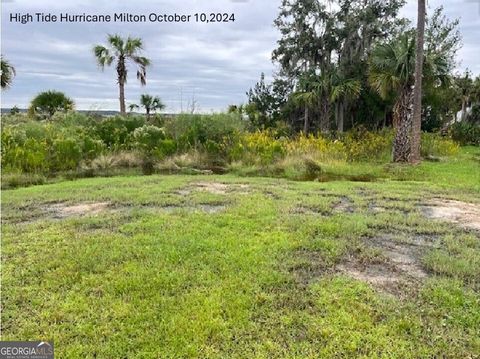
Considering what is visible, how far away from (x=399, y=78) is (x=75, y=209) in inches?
358

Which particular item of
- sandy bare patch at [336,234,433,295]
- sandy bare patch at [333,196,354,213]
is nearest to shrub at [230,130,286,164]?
sandy bare patch at [333,196,354,213]

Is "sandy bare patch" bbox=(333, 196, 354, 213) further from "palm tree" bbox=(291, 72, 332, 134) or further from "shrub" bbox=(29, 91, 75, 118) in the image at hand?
"shrub" bbox=(29, 91, 75, 118)

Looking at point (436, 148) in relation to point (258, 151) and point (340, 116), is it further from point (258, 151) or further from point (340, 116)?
point (258, 151)

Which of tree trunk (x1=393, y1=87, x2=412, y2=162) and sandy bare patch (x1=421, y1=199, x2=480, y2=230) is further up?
tree trunk (x1=393, y1=87, x2=412, y2=162)

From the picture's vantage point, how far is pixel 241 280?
116 inches

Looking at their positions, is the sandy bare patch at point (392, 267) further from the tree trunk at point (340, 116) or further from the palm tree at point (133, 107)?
the palm tree at point (133, 107)

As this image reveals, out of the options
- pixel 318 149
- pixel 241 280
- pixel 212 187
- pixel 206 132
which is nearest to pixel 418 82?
pixel 318 149

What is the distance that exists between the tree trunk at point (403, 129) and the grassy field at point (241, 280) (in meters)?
6.15

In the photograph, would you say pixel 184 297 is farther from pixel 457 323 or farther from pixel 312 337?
pixel 457 323

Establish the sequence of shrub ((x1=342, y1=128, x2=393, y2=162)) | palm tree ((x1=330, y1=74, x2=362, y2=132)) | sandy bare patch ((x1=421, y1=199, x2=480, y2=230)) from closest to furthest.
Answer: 1. sandy bare patch ((x1=421, y1=199, x2=480, y2=230))
2. shrub ((x1=342, y1=128, x2=393, y2=162))
3. palm tree ((x1=330, y1=74, x2=362, y2=132))

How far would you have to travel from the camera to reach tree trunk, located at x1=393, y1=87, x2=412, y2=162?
36.4ft

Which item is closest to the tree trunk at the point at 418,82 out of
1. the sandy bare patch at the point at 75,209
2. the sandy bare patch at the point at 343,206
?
the sandy bare patch at the point at 343,206

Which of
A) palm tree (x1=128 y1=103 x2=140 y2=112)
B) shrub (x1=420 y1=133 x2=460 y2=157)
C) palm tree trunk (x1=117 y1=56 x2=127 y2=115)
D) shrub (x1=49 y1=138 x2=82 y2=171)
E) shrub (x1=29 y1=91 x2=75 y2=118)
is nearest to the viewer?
shrub (x1=49 y1=138 x2=82 y2=171)

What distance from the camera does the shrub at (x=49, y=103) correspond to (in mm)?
18375
